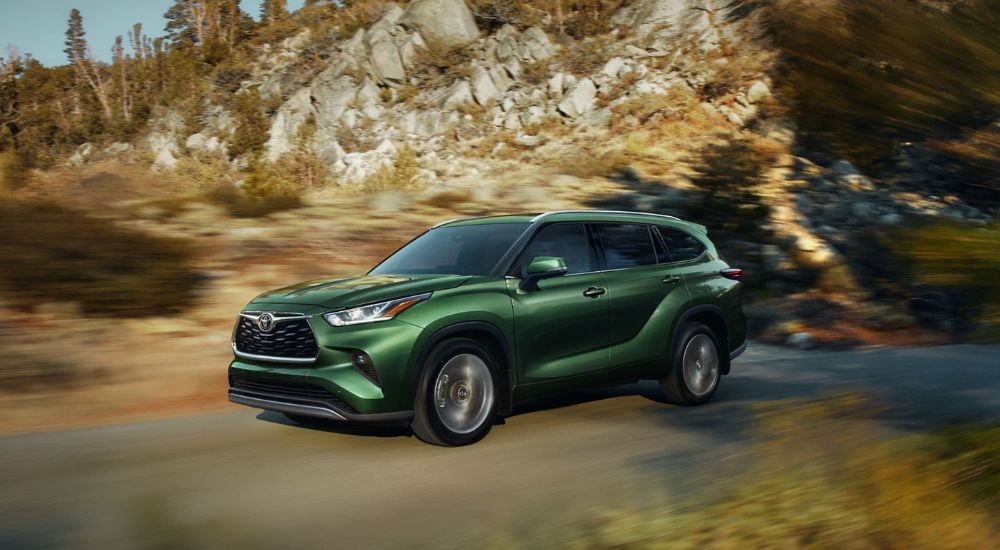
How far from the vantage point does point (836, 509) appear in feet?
16.4

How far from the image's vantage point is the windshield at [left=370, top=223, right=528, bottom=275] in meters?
7.83

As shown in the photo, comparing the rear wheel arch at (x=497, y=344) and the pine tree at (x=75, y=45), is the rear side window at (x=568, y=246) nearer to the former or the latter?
the rear wheel arch at (x=497, y=344)

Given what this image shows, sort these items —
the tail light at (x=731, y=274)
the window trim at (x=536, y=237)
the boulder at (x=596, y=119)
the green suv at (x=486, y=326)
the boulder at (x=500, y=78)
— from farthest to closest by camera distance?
the boulder at (x=500, y=78) → the boulder at (x=596, y=119) → the tail light at (x=731, y=274) → the window trim at (x=536, y=237) → the green suv at (x=486, y=326)

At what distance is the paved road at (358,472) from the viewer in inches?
207

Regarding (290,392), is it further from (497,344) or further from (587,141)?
(587,141)

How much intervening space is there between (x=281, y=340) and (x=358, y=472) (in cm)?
114

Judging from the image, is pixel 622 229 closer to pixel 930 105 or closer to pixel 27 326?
pixel 930 105

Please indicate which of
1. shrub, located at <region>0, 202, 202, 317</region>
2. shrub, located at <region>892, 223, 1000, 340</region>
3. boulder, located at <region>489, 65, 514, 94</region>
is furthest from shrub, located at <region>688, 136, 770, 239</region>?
boulder, located at <region>489, 65, 514, 94</region>

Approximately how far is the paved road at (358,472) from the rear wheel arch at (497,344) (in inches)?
13.7

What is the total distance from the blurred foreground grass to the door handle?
7.56ft

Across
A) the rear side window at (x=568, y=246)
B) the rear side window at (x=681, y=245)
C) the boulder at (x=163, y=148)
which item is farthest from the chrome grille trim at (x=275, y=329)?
the boulder at (x=163, y=148)

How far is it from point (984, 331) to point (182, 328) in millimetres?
8162

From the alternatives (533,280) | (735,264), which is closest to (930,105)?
(533,280)

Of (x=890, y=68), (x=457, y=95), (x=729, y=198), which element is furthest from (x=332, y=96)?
(x=890, y=68)
